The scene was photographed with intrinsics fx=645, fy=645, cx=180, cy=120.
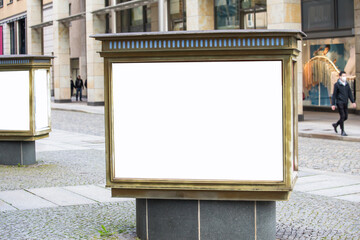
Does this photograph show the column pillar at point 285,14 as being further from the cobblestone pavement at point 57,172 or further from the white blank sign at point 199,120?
the white blank sign at point 199,120

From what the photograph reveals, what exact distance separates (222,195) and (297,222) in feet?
5.02

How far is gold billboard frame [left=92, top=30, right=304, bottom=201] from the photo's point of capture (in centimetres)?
510

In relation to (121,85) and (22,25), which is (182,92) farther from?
(22,25)

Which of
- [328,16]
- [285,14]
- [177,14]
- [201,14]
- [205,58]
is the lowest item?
[205,58]

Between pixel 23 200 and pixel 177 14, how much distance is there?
77.1ft

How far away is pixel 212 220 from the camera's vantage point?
5.37 m

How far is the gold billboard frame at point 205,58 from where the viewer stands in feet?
16.7

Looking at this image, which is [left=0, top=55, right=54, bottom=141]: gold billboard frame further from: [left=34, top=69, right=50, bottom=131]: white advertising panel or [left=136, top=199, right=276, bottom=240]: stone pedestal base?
[left=136, top=199, right=276, bottom=240]: stone pedestal base

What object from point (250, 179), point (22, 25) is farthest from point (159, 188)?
point (22, 25)

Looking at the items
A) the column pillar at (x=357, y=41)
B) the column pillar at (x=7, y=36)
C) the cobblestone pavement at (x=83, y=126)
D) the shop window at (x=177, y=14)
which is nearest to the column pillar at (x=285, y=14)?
the column pillar at (x=357, y=41)

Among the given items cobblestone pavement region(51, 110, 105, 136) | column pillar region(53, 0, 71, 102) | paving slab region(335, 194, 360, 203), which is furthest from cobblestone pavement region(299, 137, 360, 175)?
column pillar region(53, 0, 71, 102)

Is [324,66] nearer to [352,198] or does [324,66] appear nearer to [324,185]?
[324,185]

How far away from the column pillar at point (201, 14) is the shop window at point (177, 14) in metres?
3.88

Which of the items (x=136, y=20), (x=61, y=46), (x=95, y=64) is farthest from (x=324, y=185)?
(x=61, y=46)
